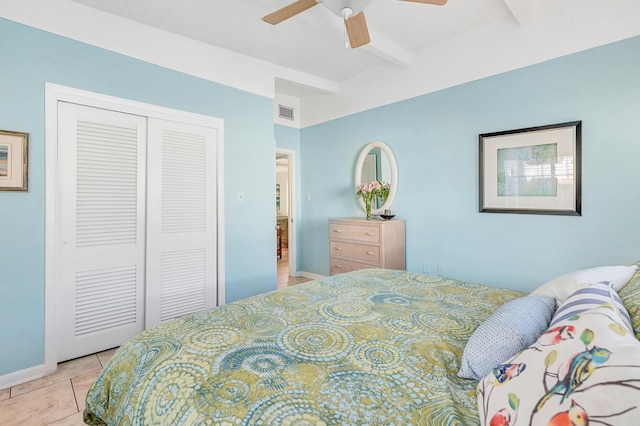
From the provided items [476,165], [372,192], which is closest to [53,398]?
[372,192]

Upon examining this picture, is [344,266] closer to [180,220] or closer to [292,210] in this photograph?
[292,210]

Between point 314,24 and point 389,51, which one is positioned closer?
point 314,24

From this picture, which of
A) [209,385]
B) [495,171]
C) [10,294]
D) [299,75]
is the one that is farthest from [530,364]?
[299,75]

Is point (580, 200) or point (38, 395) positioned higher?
point (580, 200)

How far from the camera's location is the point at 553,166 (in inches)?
104

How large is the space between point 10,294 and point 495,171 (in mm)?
3947

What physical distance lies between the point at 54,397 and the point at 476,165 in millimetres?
3759

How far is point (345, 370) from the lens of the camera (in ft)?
3.06

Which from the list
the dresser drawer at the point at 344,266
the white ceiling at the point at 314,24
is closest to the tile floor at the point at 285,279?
the dresser drawer at the point at 344,266

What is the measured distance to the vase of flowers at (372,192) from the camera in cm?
370

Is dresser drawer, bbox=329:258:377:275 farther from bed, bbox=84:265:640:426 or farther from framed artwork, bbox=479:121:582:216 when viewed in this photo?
bed, bbox=84:265:640:426

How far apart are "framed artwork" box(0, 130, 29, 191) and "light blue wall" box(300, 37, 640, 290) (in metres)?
3.21

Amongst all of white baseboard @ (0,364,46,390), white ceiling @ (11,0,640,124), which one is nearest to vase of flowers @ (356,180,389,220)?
white ceiling @ (11,0,640,124)

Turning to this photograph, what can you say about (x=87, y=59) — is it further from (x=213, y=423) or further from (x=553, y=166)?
(x=553, y=166)
